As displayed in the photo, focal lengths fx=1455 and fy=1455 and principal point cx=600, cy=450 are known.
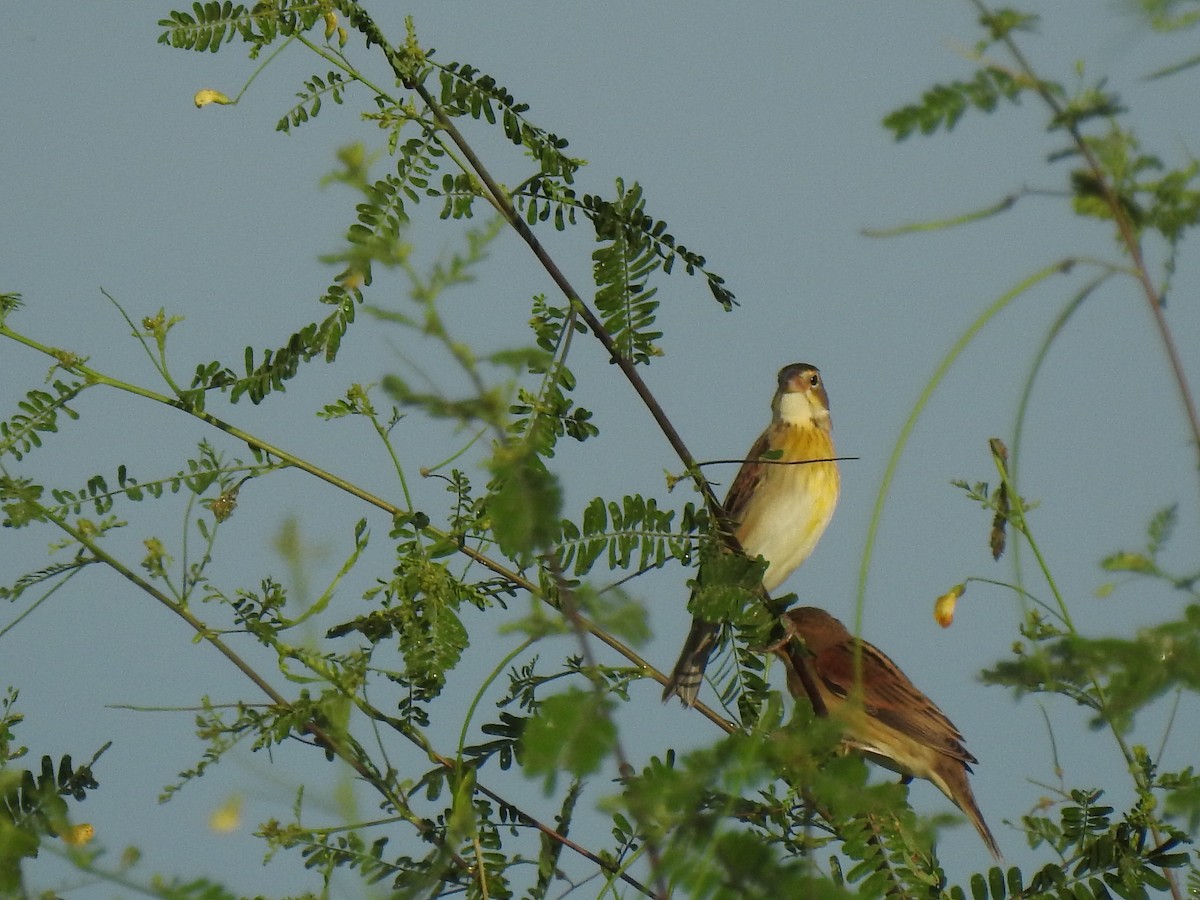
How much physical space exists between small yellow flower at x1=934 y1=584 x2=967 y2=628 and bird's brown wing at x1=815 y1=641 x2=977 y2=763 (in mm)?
2637

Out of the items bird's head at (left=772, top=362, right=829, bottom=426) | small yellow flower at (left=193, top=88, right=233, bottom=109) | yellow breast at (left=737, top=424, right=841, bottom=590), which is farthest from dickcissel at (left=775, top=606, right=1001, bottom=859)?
small yellow flower at (left=193, top=88, right=233, bottom=109)

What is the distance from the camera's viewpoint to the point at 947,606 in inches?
59.4

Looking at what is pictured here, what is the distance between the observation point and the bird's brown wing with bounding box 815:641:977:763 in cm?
418

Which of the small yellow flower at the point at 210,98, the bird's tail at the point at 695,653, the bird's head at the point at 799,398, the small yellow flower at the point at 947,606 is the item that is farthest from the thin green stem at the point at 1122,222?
the bird's head at the point at 799,398

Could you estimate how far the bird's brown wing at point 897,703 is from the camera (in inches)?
165

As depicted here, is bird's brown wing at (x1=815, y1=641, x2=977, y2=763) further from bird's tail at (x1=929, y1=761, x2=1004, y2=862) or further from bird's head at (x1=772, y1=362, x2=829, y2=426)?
bird's head at (x1=772, y1=362, x2=829, y2=426)

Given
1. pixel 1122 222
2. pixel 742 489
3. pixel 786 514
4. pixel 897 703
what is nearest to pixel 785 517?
pixel 786 514

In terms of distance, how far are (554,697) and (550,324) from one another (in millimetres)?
1057

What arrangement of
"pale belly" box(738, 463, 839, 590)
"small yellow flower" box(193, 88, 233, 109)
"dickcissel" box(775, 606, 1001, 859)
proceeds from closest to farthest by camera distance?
1. "small yellow flower" box(193, 88, 233, 109)
2. "dickcissel" box(775, 606, 1001, 859)
3. "pale belly" box(738, 463, 839, 590)

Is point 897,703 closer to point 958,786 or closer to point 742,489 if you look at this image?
point 958,786

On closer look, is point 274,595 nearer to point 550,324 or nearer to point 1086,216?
point 550,324

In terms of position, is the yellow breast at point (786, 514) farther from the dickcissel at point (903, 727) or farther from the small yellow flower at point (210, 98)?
the small yellow flower at point (210, 98)

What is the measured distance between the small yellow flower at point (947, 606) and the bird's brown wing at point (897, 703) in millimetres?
2637

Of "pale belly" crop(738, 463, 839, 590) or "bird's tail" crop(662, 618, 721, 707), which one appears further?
"pale belly" crop(738, 463, 839, 590)
